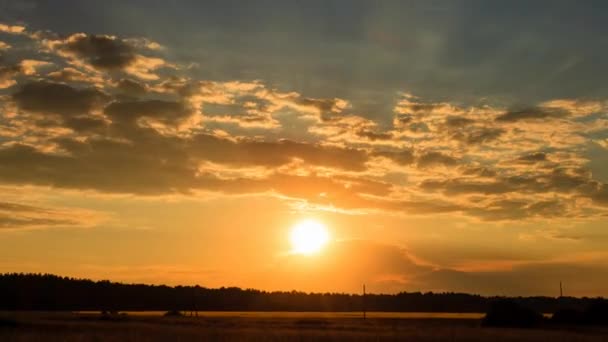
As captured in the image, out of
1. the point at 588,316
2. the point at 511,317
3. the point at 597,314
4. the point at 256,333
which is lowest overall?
the point at 256,333

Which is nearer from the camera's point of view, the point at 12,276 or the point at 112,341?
the point at 112,341

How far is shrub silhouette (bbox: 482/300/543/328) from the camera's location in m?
74.8

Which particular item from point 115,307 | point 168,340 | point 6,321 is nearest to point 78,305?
point 115,307

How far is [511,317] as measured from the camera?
75750mm

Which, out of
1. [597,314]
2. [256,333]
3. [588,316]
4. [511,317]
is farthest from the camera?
[588,316]

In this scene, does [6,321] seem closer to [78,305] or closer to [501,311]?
[501,311]

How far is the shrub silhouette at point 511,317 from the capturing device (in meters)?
74.8

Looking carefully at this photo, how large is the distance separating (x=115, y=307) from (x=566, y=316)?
135 meters

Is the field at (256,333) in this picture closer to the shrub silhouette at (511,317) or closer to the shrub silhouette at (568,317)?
the shrub silhouette at (511,317)

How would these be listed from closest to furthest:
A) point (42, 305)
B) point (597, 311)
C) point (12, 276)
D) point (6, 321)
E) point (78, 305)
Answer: point (6, 321), point (597, 311), point (42, 305), point (78, 305), point (12, 276)

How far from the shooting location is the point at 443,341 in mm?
45969

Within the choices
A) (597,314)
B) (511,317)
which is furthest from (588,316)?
(511,317)

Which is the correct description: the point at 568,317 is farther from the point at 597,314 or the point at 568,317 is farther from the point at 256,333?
the point at 256,333

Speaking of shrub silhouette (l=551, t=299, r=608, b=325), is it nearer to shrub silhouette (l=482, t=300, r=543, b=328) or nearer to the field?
shrub silhouette (l=482, t=300, r=543, b=328)
